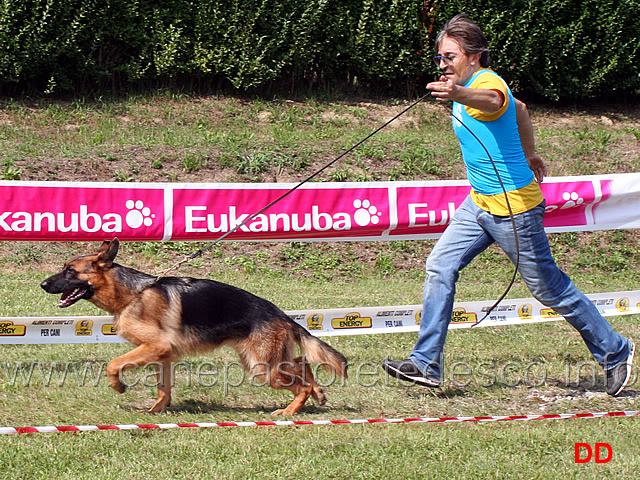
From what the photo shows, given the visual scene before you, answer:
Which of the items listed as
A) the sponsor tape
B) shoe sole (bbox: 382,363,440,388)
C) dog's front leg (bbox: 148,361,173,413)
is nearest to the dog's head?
dog's front leg (bbox: 148,361,173,413)

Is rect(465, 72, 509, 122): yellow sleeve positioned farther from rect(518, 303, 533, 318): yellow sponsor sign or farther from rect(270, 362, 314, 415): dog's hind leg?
rect(518, 303, 533, 318): yellow sponsor sign

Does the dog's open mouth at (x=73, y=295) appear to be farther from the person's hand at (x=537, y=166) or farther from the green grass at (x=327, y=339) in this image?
the person's hand at (x=537, y=166)

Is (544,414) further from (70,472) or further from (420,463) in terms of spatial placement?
(70,472)

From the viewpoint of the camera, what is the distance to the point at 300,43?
43.9 feet

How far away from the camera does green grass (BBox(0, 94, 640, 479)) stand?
397 centimetres

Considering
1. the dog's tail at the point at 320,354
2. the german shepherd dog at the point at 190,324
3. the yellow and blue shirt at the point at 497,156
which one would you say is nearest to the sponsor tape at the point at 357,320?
the german shepherd dog at the point at 190,324

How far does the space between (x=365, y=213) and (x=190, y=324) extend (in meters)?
2.67

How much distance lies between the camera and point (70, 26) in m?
12.3

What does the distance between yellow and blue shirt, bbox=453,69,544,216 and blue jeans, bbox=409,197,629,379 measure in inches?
4.4

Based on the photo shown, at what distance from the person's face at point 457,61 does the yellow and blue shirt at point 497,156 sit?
0.06 meters

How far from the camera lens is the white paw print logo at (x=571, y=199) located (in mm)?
7375

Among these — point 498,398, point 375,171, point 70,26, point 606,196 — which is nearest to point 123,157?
point 70,26

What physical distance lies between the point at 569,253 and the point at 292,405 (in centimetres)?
766

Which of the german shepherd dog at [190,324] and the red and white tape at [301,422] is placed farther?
the german shepherd dog at [190,324]
